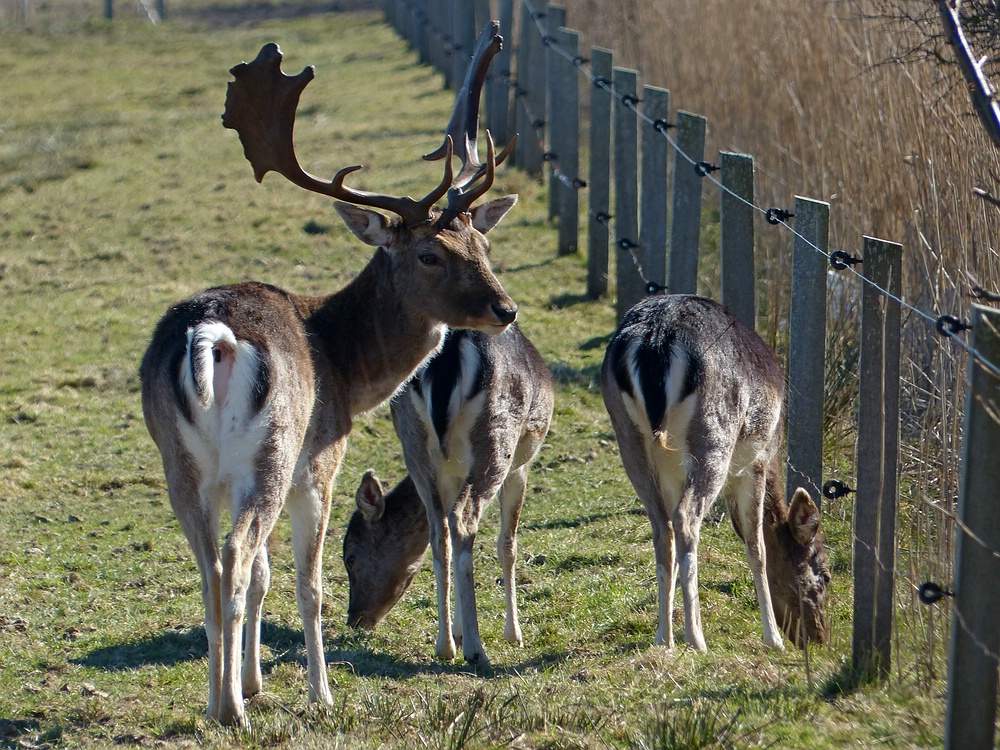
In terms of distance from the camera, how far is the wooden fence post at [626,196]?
10125 millimetres

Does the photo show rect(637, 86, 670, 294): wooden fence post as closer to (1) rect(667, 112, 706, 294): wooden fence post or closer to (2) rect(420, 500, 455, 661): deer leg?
(1) rect(667, 112, 706, 294): wooden fence post

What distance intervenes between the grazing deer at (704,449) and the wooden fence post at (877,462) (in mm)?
752

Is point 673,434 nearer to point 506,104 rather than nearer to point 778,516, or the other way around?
point 778,516

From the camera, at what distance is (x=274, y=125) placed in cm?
572

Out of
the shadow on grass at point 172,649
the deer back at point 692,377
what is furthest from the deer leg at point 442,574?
the deer back at point 692,377

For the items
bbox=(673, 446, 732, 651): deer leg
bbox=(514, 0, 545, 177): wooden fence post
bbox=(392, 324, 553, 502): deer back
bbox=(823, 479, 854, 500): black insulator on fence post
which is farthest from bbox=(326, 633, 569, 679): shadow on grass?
bbox=(514, 0, 545, 177): wooden fence post

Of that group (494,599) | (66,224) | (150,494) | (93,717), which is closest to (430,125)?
(66,224)

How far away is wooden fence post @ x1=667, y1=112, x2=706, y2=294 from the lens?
814 centimetres

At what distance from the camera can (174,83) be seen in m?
23.7

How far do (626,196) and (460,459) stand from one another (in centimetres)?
517

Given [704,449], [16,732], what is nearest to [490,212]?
[704,449]

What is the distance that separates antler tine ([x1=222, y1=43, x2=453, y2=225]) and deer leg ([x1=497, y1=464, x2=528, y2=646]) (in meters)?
1.43

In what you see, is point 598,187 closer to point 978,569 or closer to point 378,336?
point 378,336

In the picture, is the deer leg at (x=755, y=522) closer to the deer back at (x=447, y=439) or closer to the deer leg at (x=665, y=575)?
the deer leg at (x=665, y=575)
